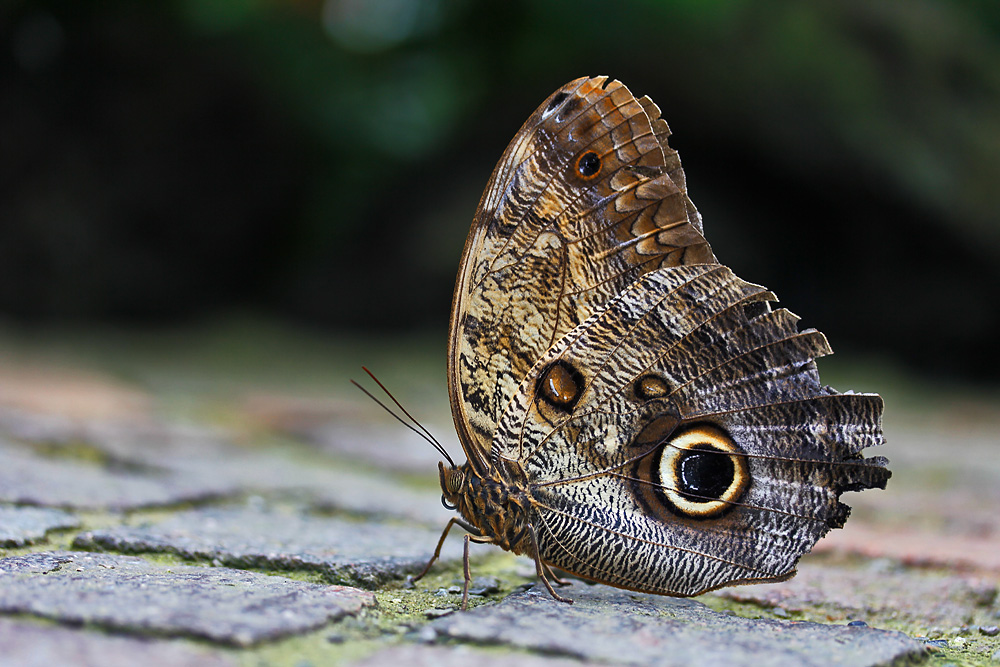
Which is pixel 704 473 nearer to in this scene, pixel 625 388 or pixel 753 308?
pixel 625 388

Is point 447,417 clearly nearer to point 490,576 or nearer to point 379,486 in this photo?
point 379,486

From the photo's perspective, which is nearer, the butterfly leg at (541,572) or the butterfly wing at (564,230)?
the butterfly leg at (541,572)

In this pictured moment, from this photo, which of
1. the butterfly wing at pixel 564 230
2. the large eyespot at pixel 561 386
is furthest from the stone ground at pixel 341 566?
the butterfly wing at pixel 564 230

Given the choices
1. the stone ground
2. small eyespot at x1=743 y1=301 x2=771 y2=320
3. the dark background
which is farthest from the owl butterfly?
the dark background

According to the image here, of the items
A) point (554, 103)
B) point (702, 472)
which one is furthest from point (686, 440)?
point (554, 103)

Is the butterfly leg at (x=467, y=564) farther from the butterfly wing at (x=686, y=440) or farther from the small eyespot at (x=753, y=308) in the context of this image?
the small eyespot at (x=753, y=308)

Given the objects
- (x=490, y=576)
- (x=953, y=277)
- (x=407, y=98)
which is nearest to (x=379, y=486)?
(x=490, y=576)

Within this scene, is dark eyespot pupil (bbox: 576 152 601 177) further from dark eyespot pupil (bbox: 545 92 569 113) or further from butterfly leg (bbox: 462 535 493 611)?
butterfly leg (bbox: 462 535 493 611)
